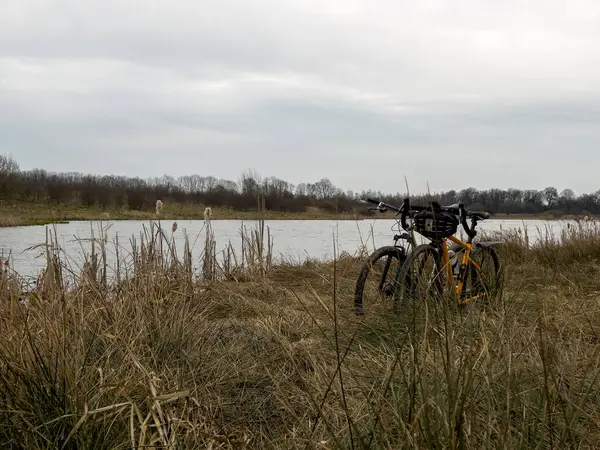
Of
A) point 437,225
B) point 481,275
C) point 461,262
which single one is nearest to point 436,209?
point 437,225

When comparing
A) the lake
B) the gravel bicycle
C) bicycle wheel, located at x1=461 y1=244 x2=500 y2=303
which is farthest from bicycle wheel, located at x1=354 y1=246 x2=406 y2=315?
bicycle wheel, located at x1=461 y1=244 x2=500 y2=303

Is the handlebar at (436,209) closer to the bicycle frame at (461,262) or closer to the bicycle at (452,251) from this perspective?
the bicycle at (452,251)

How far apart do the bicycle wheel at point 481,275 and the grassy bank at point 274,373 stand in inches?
5.5

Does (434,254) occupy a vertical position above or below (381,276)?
above

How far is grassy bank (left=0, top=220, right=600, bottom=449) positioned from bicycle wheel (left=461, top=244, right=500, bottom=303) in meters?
0.14

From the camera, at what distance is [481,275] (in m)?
4.07

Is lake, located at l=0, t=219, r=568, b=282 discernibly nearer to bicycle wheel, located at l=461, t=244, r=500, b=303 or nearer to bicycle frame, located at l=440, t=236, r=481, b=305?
bicycle frame, located at l=440, t=236, r=481, b=305

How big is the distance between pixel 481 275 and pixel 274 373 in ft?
6.95

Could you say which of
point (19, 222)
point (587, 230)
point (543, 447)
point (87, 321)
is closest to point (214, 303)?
point (87, 321)

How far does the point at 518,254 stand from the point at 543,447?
7.89 meters

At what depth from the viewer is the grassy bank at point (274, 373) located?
142cm

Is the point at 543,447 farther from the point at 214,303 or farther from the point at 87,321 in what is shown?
the point at 214,303

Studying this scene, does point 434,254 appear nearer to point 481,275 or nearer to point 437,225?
point 437,225

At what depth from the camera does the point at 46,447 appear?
5.57ft
